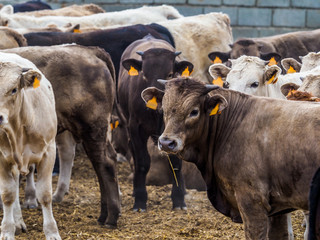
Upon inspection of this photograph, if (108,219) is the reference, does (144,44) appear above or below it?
above

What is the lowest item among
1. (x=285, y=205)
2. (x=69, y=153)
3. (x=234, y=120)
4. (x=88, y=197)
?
(x=88, y=197)

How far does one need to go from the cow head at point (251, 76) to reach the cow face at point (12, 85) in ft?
7.11

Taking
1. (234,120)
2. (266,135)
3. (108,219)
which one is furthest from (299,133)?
(108,219)

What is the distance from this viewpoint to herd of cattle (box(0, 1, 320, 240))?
13.9 feet

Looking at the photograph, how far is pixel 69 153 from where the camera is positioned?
24.3ft

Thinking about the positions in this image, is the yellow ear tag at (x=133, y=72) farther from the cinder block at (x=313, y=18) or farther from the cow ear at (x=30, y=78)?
the cinder block at (x=313, y=18)

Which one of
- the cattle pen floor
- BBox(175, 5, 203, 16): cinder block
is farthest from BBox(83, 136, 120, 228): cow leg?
BBox(175, 5, 203, 16): cinder block

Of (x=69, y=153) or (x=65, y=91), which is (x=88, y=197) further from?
(x=65, y=91)

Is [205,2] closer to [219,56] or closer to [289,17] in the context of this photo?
[289,17]

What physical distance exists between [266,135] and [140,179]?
2.92 meters

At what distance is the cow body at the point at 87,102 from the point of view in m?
6.15

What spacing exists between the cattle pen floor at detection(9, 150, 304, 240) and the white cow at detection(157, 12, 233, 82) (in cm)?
299

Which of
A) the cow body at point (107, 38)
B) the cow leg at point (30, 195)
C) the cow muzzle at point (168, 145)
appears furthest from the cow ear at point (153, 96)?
the cow body at point (107, 38)

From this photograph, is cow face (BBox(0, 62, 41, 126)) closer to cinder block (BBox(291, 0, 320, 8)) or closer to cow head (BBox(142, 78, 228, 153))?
cow head (BBox(142, 78, 228, 153))
